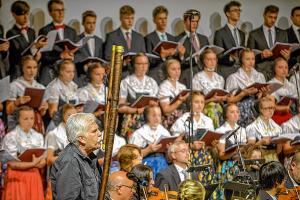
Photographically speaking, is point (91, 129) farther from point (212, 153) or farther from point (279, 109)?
point (279, 109)

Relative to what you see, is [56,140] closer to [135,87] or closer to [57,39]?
[135,87]

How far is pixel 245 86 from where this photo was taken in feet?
31.9

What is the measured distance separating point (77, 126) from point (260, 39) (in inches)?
267

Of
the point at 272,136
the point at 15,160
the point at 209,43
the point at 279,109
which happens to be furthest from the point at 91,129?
the point at 209,43

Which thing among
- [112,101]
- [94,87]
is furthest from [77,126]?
[94,87]

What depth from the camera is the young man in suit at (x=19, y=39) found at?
887cm

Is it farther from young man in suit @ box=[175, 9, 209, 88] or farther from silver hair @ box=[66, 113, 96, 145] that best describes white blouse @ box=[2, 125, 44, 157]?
silver hair @ box=[66, 113, 96, 145]

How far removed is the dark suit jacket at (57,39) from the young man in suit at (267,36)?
110 inches

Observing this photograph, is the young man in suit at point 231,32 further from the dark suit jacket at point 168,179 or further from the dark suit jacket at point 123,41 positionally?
the dark suit jacket at point 168,179

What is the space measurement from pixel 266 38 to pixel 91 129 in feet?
22.5

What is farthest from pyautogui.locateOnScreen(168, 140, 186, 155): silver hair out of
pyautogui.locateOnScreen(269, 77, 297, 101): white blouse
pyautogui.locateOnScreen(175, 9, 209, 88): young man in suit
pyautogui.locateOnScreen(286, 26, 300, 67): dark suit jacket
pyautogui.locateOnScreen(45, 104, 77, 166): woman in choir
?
pyautogui.locateOnScreen(286, 26, 300, 67): dark suit jacket

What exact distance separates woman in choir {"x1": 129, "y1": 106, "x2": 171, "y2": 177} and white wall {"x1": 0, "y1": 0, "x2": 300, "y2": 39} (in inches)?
91.4

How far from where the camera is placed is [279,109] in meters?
9.46

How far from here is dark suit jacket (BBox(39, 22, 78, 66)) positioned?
901cm
